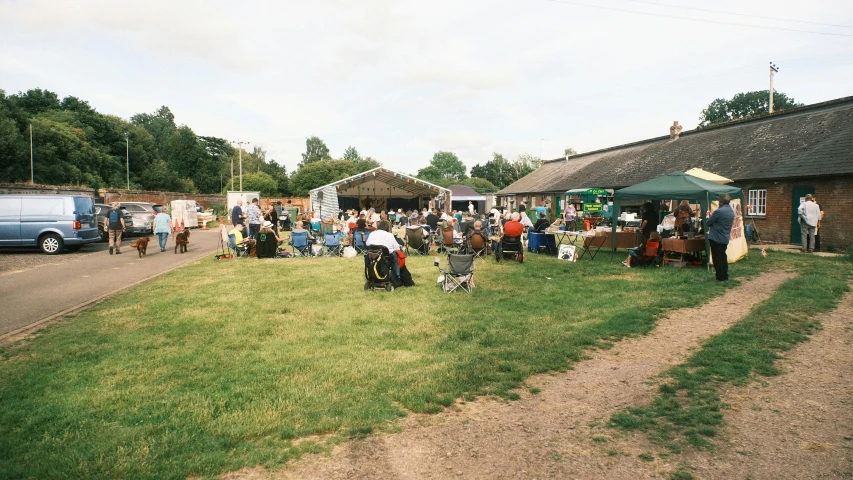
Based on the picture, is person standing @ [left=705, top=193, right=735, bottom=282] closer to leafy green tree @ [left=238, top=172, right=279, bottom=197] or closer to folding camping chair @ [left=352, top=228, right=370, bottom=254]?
folding camping chair @ [left=352, top=228, right=370, bottom=254]

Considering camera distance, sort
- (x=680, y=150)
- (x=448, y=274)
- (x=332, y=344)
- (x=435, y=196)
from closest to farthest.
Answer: (x=332, y=344), (x=448, y=274), (x=680, y=150), (x=435, y=196)

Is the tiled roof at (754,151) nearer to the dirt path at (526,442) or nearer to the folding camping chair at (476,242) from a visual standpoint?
the folding camping chair at (476,242)

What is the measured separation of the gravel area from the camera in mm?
13164

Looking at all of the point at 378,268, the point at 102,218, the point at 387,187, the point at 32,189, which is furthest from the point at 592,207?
the point at 32,189

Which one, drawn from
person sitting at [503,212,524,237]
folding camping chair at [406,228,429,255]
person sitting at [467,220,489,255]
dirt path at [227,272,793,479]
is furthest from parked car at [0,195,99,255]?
dirt path at [227,272,793,479]

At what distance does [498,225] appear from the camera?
1842 cm

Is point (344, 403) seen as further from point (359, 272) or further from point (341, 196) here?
point (341, 196)

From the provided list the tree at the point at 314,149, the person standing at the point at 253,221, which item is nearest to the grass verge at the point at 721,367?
the person standing at the point at 253,221

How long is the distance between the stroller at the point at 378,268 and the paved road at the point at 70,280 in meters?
4.96

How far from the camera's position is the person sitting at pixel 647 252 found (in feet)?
40.5

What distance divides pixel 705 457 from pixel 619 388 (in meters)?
1.33

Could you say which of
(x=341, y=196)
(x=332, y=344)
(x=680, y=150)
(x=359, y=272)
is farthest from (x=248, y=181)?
(x=332, y=344)

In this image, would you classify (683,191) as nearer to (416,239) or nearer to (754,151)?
(416,239)

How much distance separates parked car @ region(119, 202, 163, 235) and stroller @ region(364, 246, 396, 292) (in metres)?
18.2
